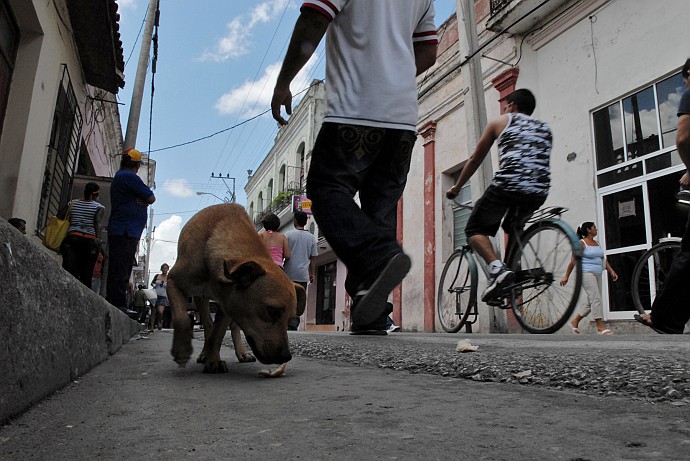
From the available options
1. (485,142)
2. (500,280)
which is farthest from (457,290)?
(485,142)

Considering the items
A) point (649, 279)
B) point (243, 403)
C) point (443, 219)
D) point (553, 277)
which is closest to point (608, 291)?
point (649, 279)

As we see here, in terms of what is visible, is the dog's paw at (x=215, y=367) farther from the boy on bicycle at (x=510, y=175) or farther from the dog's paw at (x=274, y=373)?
the boy on bicycle at (x=510, y=175)

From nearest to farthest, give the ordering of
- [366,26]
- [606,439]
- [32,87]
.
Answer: [606,439]
[366,26]
[32,87]

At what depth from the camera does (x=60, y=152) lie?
28.0 ft

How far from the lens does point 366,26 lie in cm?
263

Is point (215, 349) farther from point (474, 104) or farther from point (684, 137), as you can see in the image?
point (474, 104)

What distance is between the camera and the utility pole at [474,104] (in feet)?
29.0

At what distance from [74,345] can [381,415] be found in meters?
1.33

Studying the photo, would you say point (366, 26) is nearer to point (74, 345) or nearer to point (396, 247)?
point (396, 247)

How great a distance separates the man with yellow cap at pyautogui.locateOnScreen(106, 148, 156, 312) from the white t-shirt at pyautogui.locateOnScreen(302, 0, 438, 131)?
3.48 meters

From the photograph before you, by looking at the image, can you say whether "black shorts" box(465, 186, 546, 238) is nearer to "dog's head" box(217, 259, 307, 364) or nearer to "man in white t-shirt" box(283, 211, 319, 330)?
"dog's head" box(217, 259, 307, 364)

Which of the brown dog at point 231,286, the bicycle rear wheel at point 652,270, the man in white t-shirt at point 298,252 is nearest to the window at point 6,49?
the man in white t-shirt at point 298,252

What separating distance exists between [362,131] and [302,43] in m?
0.49

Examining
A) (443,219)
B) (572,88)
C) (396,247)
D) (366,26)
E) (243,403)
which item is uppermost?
(572,88)
